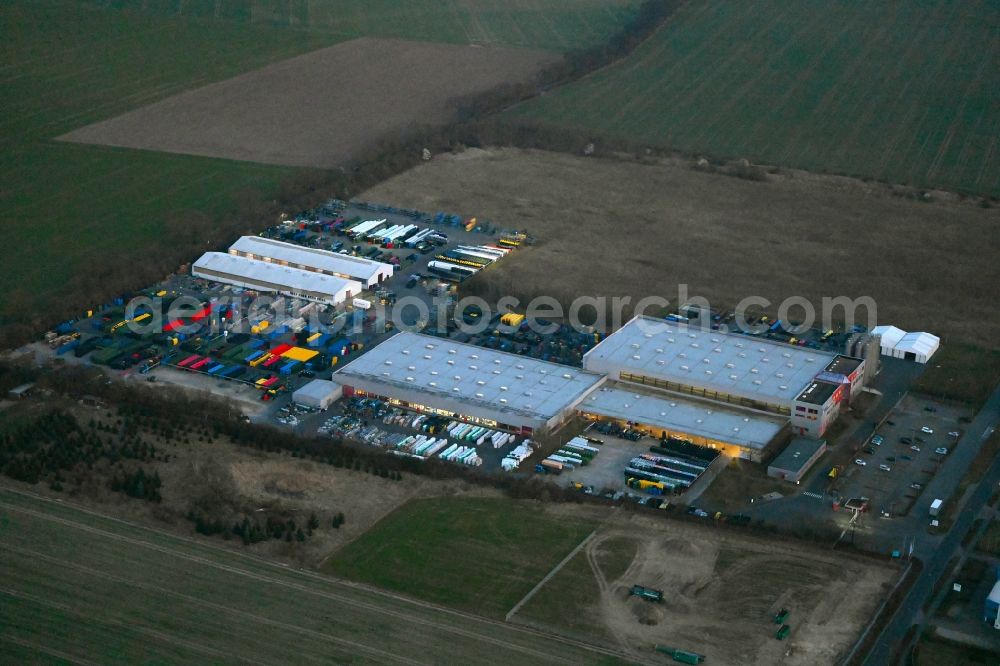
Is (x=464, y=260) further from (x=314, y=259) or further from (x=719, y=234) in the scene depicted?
(x=719, y=234)

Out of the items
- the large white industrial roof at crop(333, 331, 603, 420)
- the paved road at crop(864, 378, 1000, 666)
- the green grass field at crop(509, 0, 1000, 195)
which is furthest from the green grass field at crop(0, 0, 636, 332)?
the paved road at crop(864, 378, 1000, 666)

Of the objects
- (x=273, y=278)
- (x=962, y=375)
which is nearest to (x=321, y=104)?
(x=273, y=278)

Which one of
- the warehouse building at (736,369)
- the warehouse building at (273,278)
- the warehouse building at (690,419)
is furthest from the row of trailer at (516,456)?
the warehouse building at (273,278)

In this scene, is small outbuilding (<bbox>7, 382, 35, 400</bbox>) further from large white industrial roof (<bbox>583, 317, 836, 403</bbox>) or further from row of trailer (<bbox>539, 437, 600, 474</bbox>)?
large white industrial roof (<bbox>583, 317, 836, 403</bbox>)

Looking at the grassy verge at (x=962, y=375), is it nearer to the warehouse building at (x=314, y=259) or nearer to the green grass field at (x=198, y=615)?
the green grass field at (x=198, y=615)

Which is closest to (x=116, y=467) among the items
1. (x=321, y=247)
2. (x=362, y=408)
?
(x=362, y=408)
